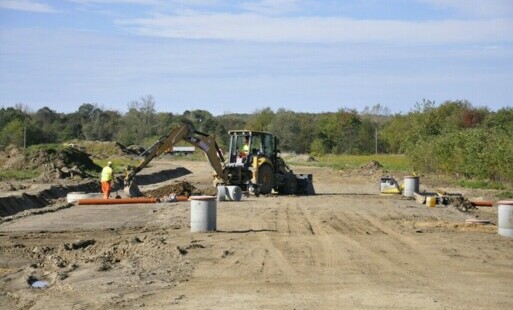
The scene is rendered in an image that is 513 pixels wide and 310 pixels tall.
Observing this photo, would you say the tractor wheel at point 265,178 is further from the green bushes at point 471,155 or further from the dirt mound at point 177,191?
the green bushes at point 471,155

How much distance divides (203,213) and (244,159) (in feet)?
46.1

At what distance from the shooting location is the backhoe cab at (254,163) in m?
33.9

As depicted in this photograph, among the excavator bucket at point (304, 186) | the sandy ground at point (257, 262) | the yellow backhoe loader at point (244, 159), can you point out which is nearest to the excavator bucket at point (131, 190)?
the yellow backhoe loader at point (244, 159)

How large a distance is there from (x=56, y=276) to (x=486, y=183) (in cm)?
3401

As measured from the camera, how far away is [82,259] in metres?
16.0

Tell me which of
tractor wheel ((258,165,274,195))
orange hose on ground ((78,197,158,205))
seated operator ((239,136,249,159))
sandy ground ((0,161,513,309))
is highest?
seated operator ((239,136,249,159))

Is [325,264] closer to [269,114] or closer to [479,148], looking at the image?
[479,148]

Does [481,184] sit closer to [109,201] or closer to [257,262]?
[109,201]

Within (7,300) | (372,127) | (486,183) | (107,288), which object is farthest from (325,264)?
(372,127)

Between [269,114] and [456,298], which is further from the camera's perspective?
[269,114]

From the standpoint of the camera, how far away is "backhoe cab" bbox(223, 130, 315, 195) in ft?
111

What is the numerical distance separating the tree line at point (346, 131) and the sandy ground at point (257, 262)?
68.5ft

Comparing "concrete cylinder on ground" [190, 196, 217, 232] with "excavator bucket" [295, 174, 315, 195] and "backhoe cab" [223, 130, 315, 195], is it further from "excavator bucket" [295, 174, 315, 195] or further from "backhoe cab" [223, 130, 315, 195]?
"excavator bucket" [295, 174, 315, 195]

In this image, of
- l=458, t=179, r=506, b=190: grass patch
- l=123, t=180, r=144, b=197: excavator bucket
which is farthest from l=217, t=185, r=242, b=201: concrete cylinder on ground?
l=458, t=179, r=506, b=190: grass patch
